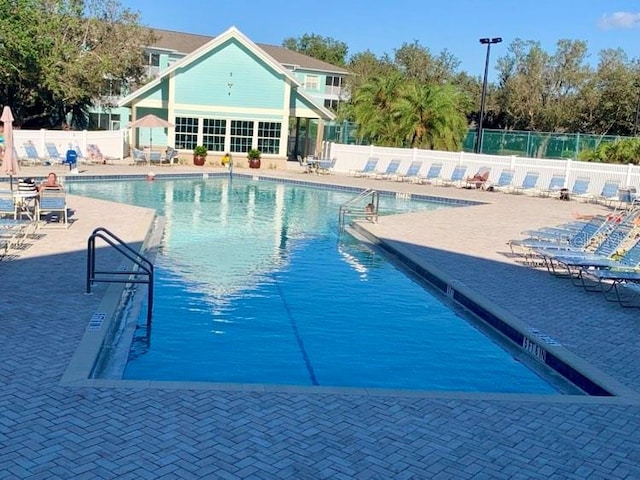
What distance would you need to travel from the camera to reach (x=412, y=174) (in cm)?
3019

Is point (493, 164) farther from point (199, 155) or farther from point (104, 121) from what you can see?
point (104, 121)

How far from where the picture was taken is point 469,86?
5756 cm

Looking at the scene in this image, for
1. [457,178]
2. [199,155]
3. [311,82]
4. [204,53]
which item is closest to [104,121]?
[204,53]

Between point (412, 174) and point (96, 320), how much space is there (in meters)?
23.7

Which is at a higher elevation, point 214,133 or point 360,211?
point 214,133

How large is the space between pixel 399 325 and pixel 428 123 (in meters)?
26.0

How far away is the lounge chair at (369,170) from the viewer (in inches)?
1244

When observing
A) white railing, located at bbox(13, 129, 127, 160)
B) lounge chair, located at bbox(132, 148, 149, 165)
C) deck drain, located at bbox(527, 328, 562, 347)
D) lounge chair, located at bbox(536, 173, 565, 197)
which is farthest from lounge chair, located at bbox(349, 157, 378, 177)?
deck drain, located at bbox(527, 328, 562, 347)

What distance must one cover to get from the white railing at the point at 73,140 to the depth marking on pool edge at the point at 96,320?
73.5ft

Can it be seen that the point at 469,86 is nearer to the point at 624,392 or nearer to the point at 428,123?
the point at 428,123

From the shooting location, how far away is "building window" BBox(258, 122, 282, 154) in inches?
1339

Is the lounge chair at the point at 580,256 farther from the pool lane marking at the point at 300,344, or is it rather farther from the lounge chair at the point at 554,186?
the lounge chair at the point at 554,186

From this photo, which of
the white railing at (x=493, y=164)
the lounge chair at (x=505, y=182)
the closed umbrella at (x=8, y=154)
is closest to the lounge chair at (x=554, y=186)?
the white railing at (x=493, y=164)

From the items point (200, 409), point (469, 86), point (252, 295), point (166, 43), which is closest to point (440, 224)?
point (252, 295)
